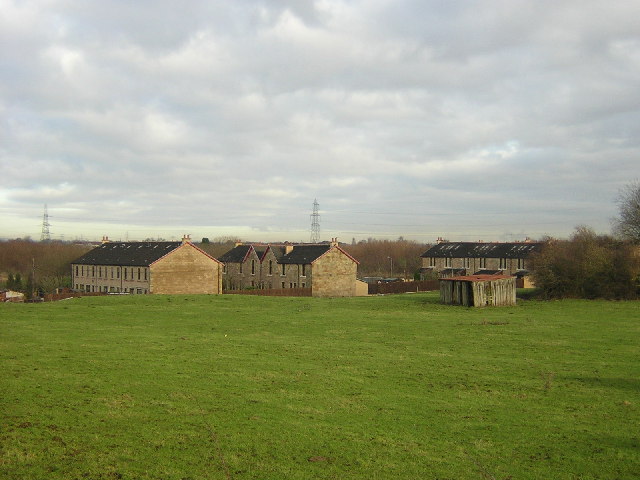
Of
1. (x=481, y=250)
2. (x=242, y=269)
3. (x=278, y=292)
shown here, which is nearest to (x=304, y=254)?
(x=242, y=269)

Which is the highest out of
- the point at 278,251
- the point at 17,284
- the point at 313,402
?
the point at 278,251

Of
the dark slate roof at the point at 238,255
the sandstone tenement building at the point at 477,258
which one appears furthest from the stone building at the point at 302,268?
the sandstone tenement building at the point at 477,258

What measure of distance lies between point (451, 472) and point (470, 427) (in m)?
3.01

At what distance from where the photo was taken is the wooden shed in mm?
44906

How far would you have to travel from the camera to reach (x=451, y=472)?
10914 mm

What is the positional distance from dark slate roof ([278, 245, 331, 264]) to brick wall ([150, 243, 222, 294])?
34.4ft

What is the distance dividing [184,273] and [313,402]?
2225 inches

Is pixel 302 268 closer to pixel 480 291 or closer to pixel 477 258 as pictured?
pixel 480 291

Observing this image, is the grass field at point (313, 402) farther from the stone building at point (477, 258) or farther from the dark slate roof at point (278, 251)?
the stone building at point (477, 258)

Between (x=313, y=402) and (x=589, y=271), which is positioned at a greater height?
(x=589, y=271)

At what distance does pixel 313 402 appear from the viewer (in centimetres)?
1531

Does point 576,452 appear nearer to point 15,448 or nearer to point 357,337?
point 15,448

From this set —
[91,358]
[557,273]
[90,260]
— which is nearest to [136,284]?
[90,260]

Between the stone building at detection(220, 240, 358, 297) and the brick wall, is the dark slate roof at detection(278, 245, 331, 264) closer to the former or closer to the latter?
the stone building at detection(220, 240, 358, 297)
